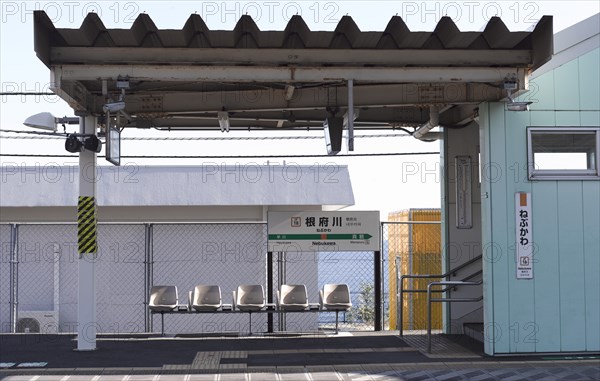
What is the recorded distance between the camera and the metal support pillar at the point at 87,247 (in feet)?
39.5

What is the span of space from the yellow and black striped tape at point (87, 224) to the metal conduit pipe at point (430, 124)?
4863mm

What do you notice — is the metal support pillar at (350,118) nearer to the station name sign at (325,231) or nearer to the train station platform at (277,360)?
the train station platform at (277,360)

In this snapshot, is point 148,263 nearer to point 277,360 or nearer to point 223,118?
point 223,118

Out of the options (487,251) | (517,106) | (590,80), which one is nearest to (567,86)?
(590,80)

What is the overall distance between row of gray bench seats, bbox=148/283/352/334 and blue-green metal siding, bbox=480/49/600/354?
11.6 ft

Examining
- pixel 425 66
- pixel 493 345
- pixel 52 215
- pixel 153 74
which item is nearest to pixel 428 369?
pixel 493 345

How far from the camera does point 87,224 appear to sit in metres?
12.2

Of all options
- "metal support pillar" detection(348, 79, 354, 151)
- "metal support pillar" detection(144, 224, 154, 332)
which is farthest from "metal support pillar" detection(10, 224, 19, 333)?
"metal support pillar" detection(348, 79, 354, 151)

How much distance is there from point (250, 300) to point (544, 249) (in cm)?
508

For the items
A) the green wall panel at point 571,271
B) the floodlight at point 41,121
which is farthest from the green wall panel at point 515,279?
the floodlight at point 41,121

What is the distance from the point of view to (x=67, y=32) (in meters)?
10.4

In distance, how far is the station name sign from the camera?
48.9 ft

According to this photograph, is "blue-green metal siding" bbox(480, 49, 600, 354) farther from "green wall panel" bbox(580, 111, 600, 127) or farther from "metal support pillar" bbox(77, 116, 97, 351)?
"metal support pillar" bbox(77, 116, 97, 351)

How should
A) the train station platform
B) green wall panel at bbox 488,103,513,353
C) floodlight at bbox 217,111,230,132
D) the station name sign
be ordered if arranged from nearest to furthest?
the train station platform < green wall panel at bbox 488,103,513,353 < floodlight at bbox 217,111,230,132 < the station name sign
